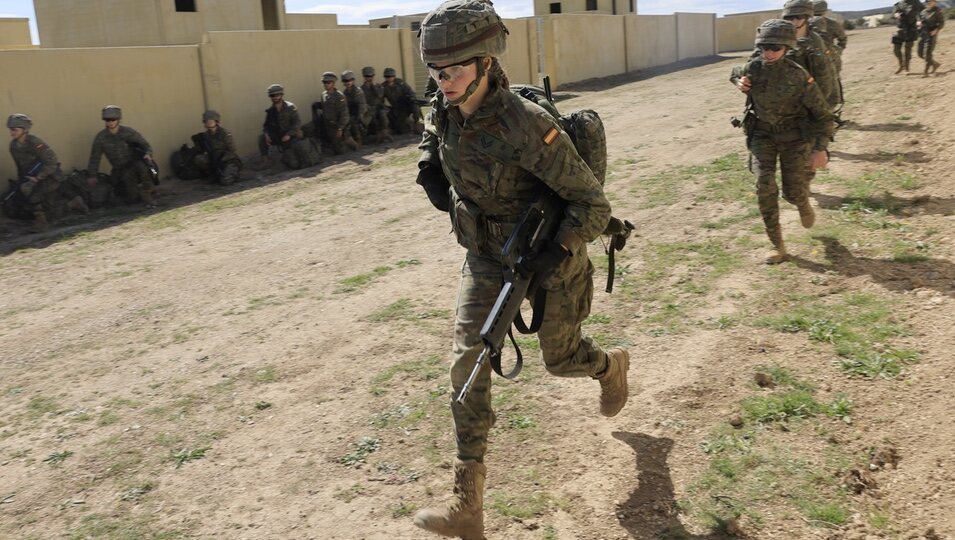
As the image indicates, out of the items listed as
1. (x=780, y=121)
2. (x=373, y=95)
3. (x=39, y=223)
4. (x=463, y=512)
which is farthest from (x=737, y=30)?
(x=463, y=512)

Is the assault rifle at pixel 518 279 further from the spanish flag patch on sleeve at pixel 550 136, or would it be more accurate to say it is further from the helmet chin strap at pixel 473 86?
the helmet chin strap at pixel 473 86

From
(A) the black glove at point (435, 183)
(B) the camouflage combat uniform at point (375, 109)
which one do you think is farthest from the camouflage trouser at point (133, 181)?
(A) the black glove at point (435, 183)

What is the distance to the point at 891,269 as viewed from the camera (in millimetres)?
6000

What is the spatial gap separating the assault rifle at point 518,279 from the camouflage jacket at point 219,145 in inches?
428

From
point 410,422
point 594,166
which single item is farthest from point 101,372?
point 594,166

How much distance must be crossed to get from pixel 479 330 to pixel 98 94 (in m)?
11.7

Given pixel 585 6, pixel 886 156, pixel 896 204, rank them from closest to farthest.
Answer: pixel 896 204 → pixel 886 156 → pixel 585 6

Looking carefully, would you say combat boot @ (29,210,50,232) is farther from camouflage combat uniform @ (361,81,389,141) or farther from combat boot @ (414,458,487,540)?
combat boot @ (414,458,487,540)

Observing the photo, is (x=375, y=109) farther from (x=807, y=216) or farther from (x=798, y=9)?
(x=807, y=216)

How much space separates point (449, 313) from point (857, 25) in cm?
4862

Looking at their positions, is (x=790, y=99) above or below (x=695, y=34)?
below

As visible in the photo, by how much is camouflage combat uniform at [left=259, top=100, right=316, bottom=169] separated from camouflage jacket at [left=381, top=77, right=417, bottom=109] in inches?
109

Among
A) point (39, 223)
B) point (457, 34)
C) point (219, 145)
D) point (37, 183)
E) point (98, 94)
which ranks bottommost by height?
point (39, 223)

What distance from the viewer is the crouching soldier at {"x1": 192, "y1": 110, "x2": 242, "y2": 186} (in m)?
13.1
